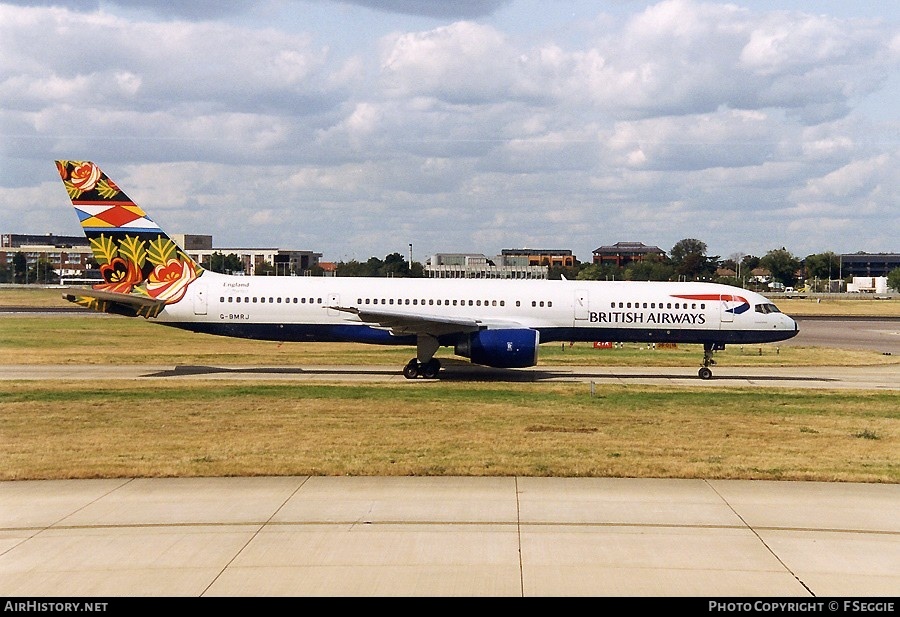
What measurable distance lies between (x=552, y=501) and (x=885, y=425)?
1119cm

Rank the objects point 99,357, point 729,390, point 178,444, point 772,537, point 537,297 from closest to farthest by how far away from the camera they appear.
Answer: point 772,537
point 178,444
point 729,390
point 537,297
point 99,357

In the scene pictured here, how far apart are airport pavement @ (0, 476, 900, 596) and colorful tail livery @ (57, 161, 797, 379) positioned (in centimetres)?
1691

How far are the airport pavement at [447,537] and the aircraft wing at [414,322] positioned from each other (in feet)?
47.4

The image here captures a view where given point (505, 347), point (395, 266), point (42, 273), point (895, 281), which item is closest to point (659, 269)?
point (395, 266)

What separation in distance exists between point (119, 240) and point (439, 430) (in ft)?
58.2

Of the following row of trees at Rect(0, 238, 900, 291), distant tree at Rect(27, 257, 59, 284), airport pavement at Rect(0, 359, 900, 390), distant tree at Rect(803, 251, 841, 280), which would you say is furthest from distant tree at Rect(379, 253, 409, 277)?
distant tree at Rect(803, 251, 841, 280)

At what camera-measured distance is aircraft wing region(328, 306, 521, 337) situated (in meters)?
28.4

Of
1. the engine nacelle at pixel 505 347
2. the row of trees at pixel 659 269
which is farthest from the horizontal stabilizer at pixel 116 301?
the row of trees at pixel 659 269

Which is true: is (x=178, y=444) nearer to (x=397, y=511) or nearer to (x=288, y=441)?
(x=288, y=441)

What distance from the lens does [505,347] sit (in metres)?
28.6

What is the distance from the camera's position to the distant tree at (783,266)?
17538 centimetres

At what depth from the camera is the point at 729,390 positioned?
2728 centimetres

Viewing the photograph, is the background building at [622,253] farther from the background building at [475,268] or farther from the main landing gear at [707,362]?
the main landing gear at [707,362]

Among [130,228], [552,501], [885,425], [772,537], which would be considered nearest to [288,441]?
[552,501]
